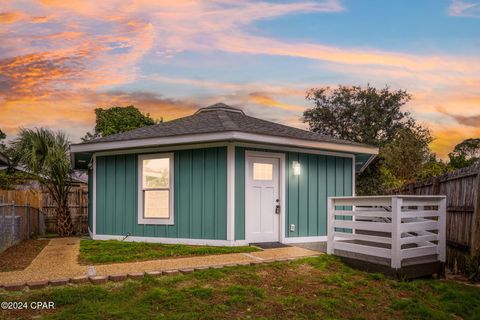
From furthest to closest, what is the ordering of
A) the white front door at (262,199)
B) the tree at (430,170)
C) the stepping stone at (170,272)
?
the tree at (430,170) < the white front door at (262,199) < the stepping stone at (170,272)

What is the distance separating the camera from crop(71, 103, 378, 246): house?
30.1 ft

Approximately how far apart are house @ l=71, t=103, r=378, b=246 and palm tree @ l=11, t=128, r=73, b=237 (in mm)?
2136

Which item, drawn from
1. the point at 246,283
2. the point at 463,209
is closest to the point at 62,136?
the point at 246,283

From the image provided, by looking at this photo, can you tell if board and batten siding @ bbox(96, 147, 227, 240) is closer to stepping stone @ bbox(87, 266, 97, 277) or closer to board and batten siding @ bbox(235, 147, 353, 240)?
board and batten siding @ bbox(235, 147, 353, 240)

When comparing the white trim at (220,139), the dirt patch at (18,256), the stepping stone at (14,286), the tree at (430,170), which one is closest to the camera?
the stepping stone at (14,286)

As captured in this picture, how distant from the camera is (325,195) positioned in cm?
1060

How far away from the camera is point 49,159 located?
12.5m

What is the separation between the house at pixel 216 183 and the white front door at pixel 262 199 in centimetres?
2

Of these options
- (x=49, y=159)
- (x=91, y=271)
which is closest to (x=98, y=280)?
(x=91, y=271)

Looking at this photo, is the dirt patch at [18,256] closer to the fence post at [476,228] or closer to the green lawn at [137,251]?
the green lawn at [137,251]

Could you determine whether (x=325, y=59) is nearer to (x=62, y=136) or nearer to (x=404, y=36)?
(x=404, y=36)

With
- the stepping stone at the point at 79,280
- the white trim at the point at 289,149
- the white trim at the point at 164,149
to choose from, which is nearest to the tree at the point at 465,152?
the white trim at the point at 289,149

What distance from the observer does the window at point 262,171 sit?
952cm

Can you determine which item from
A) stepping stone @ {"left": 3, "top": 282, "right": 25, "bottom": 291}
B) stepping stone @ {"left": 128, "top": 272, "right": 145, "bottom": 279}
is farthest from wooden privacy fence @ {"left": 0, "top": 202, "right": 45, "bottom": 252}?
stepping stone @ {"left": 128, "top": 272, "right": 145, "bottom": 279}
